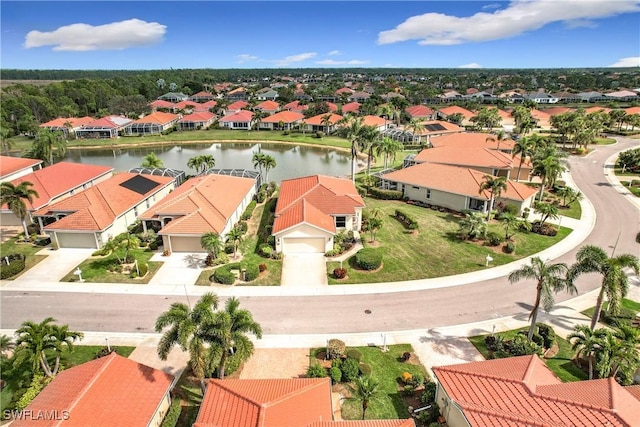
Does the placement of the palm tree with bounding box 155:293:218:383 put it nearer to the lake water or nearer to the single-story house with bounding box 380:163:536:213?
the single-story house with bounding box 380:163:536:213

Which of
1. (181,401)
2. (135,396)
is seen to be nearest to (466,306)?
(181,401)

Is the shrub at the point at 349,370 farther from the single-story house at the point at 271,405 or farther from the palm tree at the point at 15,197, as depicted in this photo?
the palm tree at the point at 15,197

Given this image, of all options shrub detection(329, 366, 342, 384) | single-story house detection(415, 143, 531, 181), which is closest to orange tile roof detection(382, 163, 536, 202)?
single-story house detection(415, 143, 531, 181)

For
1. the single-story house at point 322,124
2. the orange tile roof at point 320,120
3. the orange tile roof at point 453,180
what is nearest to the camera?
the orange tile roof at point 453,180

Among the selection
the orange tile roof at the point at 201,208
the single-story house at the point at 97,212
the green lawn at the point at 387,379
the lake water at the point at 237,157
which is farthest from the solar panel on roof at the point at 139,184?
the green lawn at the point at 387,379

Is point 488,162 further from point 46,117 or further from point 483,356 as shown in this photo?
point 46,117

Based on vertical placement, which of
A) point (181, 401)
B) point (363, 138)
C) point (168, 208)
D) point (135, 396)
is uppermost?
point (363, 138)

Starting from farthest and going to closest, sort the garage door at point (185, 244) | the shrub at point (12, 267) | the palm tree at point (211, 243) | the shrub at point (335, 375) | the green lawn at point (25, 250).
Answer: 1. the garage door at point (185, 244)
2. the green lawn at point (25, 250)
3. the palm tree at point (211, 243)
4. the shrub at point (12, 267)
5. the shrub at point (335, 375)
